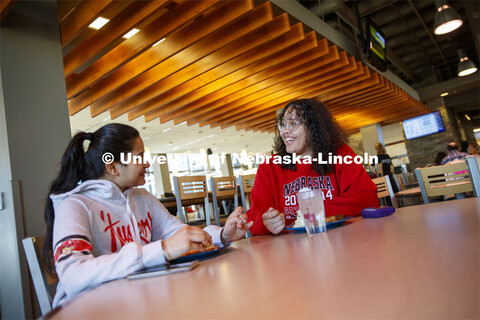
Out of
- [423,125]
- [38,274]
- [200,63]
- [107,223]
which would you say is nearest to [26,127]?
[107,223]

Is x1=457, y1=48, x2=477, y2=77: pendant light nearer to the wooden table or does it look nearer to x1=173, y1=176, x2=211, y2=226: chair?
x1=173, y1=176, x2=211, y2=226: chair

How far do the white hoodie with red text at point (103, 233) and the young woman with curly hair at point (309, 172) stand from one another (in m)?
0.46

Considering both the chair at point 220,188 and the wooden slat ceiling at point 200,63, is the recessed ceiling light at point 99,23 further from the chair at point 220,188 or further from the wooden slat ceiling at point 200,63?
the chair at point 220,188

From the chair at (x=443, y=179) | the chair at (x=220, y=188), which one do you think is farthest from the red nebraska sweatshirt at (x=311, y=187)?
the chair at (x=220, y=188)

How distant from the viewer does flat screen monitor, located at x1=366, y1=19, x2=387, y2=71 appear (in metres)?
5.16

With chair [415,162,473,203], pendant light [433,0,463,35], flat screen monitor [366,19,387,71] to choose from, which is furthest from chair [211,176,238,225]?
pendant light [433,0,463,35]

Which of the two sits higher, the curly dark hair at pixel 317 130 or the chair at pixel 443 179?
the curly dark hair at pixel 317 130

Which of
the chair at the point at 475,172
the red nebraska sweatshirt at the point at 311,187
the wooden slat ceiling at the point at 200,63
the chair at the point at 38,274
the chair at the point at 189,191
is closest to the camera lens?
the chair at the point at 38,274

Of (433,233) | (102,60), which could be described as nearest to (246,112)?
(102,60)

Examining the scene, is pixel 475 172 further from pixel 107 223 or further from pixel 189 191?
pixel 189 191

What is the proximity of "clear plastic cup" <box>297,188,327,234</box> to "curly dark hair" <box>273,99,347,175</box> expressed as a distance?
66cm

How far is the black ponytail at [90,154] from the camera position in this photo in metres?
1.16

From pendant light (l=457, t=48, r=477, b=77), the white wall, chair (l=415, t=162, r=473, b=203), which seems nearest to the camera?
the white wall

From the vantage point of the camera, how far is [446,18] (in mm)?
4699
